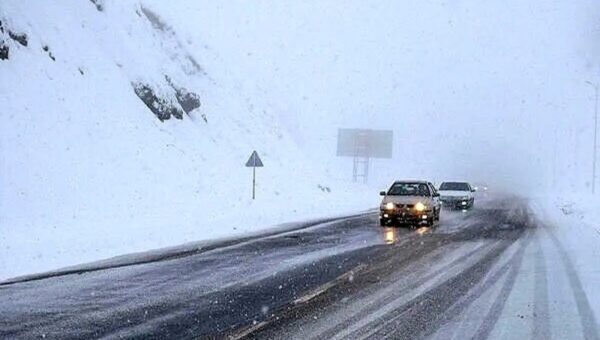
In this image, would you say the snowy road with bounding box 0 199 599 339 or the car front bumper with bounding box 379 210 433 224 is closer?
the snowy road with bounding box 0 199 599 339

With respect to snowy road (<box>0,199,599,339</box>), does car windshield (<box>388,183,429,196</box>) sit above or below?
above

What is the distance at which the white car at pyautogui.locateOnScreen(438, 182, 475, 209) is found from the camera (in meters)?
35.3

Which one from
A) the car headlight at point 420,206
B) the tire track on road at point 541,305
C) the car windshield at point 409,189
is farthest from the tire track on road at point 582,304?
the car windshield at point 409,189

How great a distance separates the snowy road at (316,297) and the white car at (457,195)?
2093 centimetres

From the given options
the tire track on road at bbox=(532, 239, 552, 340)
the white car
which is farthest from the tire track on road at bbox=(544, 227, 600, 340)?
the white car

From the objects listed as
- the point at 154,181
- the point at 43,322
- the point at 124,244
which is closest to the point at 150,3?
the point at 154,181

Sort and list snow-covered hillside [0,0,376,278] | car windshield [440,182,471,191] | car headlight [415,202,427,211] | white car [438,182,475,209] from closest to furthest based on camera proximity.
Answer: snow-covered hillside [0,0,376,278] < car headlight [415,202,427,211] < white car [438,182,475,209] < car windshield [440,182,471,191]

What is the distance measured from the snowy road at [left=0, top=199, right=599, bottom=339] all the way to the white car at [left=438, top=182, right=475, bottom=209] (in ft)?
68.7

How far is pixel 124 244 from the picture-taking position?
15.1 meters

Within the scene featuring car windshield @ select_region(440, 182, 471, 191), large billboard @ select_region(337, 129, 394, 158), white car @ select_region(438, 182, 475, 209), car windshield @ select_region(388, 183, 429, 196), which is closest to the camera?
car windshield @ select_region(388, 183, 429, 196)

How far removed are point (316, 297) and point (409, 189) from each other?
598 inches

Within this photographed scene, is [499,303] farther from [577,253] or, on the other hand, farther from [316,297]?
[577,253]

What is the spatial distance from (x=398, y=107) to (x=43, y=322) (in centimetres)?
18407

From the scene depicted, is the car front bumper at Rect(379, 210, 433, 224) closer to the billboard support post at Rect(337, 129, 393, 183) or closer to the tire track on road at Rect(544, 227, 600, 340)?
the tire track on road at Rect(544, 227, 600, 340)
